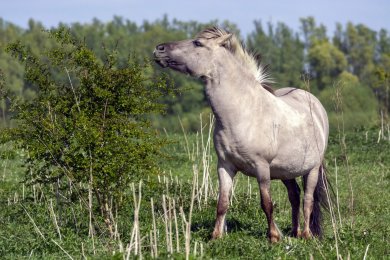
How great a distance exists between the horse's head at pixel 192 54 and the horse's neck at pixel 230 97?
17 cm

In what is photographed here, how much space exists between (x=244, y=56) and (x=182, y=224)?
301 centimetres

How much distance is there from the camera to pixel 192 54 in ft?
36.0

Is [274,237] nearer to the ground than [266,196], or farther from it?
nearer to the ground

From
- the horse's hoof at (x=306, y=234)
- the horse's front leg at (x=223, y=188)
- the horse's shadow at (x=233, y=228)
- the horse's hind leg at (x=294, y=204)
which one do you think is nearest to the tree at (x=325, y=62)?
the horse's hind leg at (x=294, y=204)

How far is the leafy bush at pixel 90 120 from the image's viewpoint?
11060 millimetres

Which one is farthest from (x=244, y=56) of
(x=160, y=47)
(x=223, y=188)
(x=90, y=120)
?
(x=90, y=120)

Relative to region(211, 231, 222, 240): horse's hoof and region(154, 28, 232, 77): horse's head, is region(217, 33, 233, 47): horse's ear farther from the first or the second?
region(211, 231, 222, 240): horse's hoof

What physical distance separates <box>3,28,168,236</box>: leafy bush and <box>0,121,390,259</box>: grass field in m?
0.36

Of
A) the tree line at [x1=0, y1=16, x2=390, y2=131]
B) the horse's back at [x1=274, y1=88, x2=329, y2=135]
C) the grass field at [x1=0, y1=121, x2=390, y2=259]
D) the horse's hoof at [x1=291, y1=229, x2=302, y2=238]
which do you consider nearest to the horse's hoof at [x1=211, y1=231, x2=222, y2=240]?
the grass field at [x1=0, y1=121, x2=390, y2=259]

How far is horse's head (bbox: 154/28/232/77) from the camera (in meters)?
10.9

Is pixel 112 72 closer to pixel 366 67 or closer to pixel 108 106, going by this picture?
pixel 108 106

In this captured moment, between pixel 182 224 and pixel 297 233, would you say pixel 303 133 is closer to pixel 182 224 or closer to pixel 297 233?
pixel 297 233

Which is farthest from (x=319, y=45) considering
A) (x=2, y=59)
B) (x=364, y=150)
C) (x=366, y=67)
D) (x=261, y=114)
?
(x=261, y=114)

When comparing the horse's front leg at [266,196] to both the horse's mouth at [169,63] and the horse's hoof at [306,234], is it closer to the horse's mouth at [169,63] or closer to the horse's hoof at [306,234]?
the horse's hoof at [306,234]
